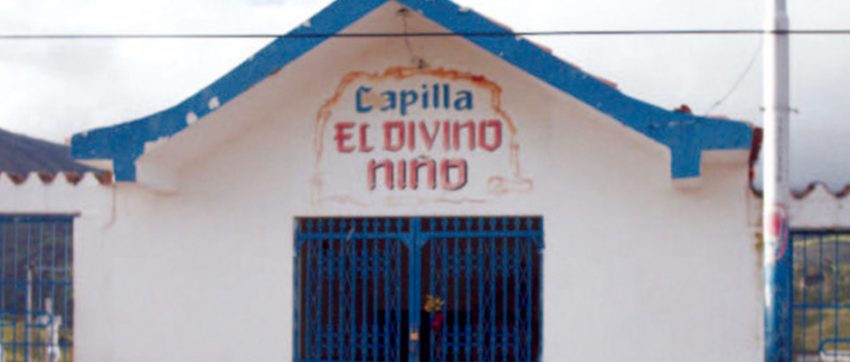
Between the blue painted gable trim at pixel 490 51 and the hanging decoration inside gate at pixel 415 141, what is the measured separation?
2.10ft

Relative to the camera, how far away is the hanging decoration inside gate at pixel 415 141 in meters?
7.00

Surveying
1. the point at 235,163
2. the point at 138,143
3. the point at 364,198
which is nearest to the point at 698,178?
the point at 364,198

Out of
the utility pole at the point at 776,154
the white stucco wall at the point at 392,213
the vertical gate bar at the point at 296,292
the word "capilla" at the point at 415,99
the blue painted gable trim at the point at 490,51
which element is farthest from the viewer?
the vertical gate bar at the point at 296,292

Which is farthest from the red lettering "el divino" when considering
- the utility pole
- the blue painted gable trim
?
the utility pole

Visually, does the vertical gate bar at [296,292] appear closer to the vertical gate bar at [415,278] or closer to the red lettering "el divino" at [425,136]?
the red lettering "el divino" at [425,136]

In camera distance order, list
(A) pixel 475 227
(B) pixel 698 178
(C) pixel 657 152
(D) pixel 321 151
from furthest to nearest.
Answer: (A) pixel 475 227, (D) pixel 321 151, (C) pixel 657 152, (B) pixel 698 178

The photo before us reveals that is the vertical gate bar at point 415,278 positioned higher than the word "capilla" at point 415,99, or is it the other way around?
the word "capilla" at point 415,99

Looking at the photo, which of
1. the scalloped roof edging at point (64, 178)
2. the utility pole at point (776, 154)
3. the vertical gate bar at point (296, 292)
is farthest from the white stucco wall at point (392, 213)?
the utility pole at point (776, 154)

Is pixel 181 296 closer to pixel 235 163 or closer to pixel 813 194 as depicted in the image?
pixel 235 163

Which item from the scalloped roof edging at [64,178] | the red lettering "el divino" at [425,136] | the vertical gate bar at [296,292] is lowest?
the vertical gate bar at [296,292]

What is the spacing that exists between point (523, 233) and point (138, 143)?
10.5 feet

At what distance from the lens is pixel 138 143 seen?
6.79 meters

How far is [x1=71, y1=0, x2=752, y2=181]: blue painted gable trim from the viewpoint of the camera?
243 inches

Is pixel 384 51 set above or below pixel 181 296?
above
